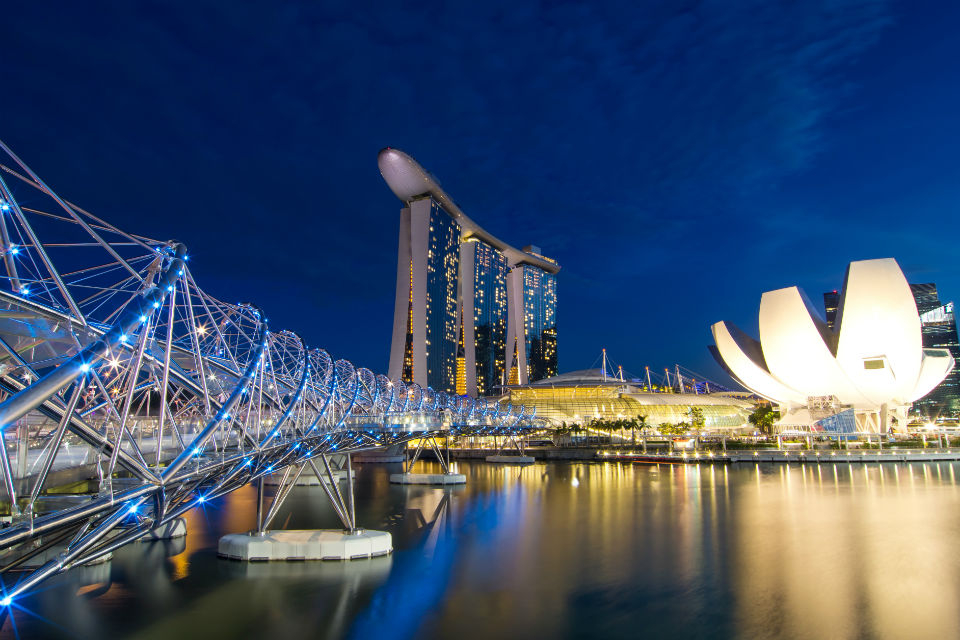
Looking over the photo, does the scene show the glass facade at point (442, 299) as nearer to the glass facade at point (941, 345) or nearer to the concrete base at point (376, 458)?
the concrete base at point (376, 458)

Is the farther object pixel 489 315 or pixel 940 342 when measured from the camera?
pixel 940 342

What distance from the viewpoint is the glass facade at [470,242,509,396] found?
389 feet

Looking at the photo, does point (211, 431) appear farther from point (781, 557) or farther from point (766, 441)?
point (766, 441)

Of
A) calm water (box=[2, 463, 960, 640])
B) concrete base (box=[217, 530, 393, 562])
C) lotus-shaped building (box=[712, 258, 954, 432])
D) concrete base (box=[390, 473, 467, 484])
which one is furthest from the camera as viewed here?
lotus-shaped building (box=[712, 258, 954, 432])

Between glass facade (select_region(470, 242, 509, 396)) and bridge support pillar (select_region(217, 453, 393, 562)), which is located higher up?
glass facade (select_region(470, 242, 509, 396))

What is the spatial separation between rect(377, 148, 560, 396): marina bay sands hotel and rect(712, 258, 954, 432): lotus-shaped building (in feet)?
139

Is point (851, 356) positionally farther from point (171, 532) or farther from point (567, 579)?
point (171, 532)

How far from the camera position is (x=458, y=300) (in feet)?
353

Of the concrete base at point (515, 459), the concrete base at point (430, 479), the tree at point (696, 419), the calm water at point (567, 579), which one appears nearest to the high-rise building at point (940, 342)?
the tree at point (696, 419)

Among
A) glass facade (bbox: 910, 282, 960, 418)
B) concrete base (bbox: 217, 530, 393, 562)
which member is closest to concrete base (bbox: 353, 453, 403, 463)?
concrete base (bbox: 217, 530, 393, 562)

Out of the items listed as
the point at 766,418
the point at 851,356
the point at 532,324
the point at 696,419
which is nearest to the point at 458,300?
the point at 532,324

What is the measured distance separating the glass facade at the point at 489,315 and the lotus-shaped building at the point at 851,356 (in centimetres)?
5915

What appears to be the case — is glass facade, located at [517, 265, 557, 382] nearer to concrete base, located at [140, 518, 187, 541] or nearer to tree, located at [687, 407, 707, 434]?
tree, located at [687, 407, 707, 434]

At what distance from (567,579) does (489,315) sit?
351ft
